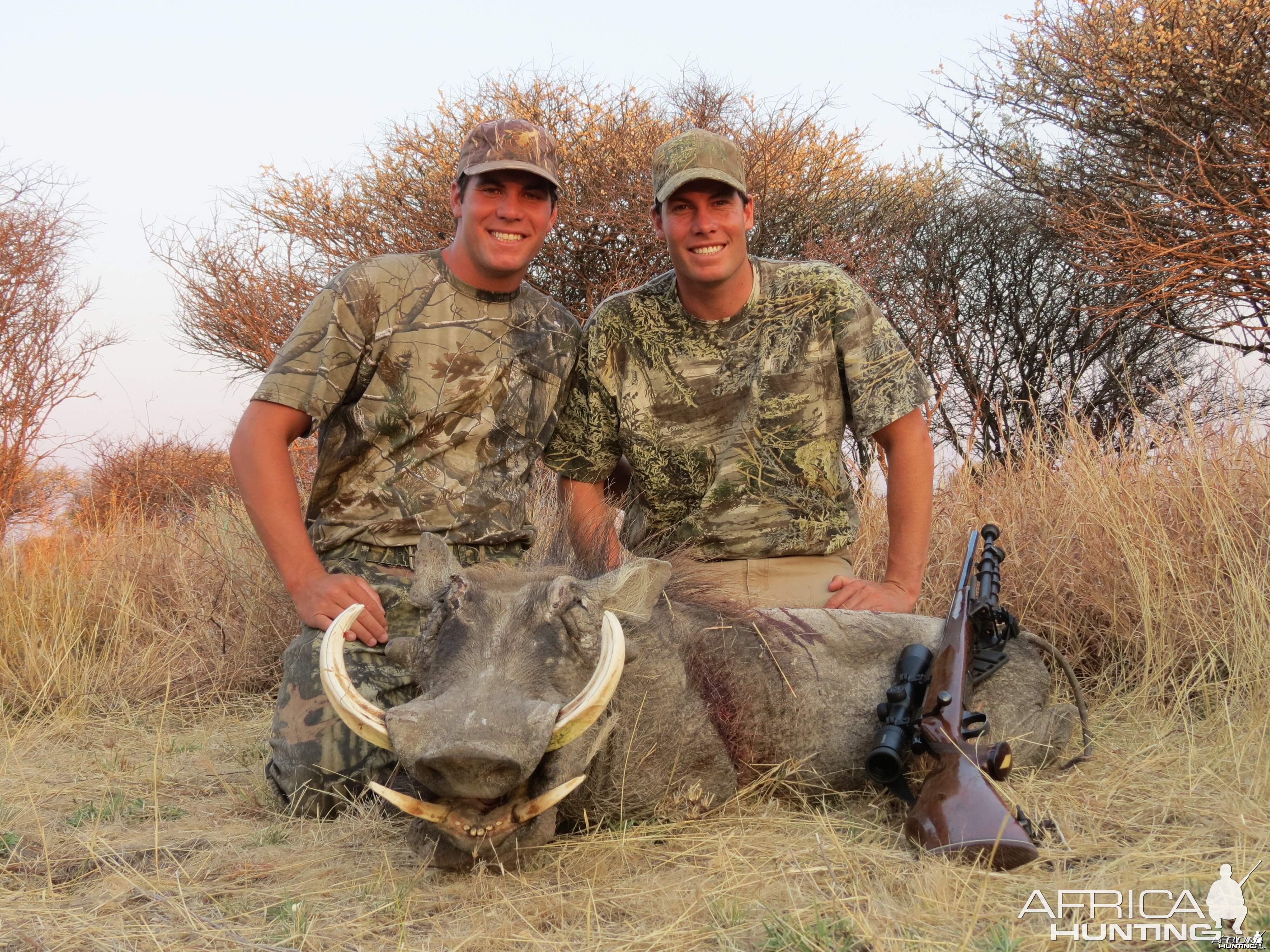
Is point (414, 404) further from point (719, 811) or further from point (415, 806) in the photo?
point (415, 806)

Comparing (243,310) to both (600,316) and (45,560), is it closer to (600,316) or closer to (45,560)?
(45,560)

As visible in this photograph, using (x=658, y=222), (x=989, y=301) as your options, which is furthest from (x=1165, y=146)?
(x=658, y=222)

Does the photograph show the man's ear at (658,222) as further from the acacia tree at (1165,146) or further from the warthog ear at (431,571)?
the acacia tree at (1165,146)

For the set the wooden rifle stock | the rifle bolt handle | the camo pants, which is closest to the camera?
the wooden rifle stock

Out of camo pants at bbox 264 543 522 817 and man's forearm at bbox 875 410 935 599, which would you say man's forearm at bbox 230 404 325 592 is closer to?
camo pants at bbox 264 543 522 817

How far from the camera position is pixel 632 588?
299cm

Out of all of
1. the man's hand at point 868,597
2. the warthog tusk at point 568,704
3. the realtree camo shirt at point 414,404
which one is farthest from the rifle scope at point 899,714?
the realtree camo shirt at point 414,404

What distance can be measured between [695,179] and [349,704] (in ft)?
8.94

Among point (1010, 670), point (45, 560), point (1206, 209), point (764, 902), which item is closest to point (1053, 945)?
point (764, 902)

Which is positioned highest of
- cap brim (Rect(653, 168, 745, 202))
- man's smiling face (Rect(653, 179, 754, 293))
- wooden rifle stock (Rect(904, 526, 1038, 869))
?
cap brim (Rect(653, 168, 745, 202))

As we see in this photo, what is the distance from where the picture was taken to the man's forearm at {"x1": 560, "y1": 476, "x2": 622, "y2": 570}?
342 cm

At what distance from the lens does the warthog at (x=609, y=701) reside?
7.47ft

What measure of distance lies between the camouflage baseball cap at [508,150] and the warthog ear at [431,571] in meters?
1.89
